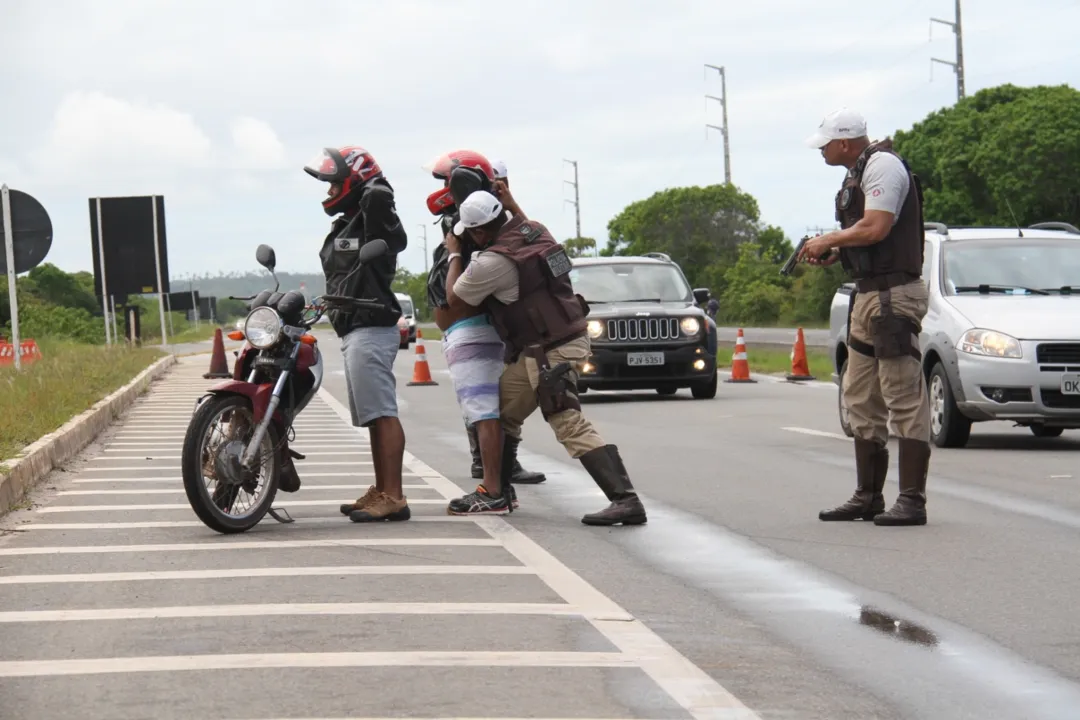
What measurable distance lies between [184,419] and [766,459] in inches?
321

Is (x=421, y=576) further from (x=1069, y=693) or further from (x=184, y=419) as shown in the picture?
(x=184, y=419)

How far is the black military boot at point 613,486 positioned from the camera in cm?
864

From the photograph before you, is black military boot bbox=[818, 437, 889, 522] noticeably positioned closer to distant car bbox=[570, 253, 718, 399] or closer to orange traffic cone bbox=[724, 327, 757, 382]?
distant car bbox=[570, 253, 718, 399]

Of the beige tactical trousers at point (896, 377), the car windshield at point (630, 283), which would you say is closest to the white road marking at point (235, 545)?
the beige tactical trousers at point (896, 377)

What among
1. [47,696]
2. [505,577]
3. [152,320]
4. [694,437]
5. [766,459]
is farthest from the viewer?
[152,320]

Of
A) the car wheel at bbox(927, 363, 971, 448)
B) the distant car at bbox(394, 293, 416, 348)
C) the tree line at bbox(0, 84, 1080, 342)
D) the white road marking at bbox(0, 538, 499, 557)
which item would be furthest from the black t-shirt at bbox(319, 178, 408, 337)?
the distant car at bbox(394, 293, 416, 348)

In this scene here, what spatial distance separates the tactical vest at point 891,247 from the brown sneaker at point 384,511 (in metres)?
2.46

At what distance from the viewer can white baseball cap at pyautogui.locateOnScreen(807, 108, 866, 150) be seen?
8.65m

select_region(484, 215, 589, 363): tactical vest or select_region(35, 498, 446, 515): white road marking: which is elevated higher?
select_region(484, 215, 589, 363): tactical vest

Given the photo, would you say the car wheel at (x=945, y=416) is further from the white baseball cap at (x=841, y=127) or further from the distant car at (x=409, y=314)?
the distant car at (x=409, y=314)

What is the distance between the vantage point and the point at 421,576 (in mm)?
7000

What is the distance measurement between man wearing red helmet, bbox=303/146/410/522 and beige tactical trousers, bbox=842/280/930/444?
2.26 metres

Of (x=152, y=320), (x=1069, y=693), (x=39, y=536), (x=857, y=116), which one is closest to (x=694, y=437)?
(x=857, y=116)

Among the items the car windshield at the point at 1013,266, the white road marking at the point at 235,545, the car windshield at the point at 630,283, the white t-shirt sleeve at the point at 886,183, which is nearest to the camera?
the white road marking at the point at 235,545
